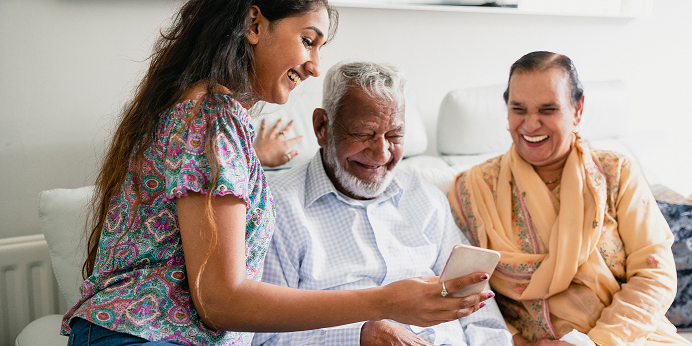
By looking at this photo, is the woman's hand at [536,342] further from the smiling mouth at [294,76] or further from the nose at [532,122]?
the smiling mouth at [294,76]

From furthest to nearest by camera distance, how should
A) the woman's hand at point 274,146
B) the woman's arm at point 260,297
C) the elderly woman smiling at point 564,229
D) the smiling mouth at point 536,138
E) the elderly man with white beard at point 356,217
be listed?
the woman's hand at point 274,146, the smiling mouth at point 536,138, the elderly woman smiling at point 564,229, the elderly man with white beard at point 356,217, the woman's arm at point 260,297

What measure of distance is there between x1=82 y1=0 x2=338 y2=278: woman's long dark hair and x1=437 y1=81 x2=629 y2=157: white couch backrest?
49.0 inches

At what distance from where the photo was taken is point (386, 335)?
1387mm

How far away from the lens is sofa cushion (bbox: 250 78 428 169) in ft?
6.29

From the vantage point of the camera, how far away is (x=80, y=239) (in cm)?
156

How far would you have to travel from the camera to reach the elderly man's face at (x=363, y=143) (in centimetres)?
155

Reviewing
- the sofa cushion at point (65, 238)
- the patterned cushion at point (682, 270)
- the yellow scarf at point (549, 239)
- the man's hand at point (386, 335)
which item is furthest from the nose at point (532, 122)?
the sofa cushion at point (65, 238)

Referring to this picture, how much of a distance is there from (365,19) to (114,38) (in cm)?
101

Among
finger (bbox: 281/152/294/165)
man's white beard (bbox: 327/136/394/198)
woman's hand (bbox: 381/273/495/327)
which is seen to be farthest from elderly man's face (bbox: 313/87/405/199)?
woman's hand (bbox: 381/273/495/327)

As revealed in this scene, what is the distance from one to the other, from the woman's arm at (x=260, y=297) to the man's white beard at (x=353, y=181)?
0.56m

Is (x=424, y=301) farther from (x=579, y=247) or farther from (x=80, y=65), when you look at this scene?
(x=80, y=65)

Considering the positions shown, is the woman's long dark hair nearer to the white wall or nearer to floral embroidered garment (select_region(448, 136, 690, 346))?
the white wall

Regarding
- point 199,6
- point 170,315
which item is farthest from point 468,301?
point 199,6

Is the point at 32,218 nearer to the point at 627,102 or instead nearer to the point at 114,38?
the point at 114,38
